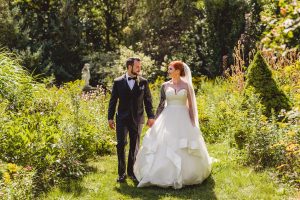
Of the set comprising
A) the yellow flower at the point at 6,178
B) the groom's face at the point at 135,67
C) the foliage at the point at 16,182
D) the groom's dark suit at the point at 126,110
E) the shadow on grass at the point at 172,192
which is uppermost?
the groom's face at the point at 135,67

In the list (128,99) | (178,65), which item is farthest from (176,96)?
(128,99)

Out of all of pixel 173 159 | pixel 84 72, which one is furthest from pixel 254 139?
pixel 84 72

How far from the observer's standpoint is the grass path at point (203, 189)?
234 inches

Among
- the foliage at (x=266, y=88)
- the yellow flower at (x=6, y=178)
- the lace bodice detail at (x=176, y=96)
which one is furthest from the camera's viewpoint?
the foliage at (x=266, y=88)

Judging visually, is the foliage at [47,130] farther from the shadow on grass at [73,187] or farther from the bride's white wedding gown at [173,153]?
the bride's white wedding gown at [173,153]

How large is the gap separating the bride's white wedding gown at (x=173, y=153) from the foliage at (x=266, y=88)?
6.19 feet

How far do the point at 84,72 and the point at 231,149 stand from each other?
25.0ft

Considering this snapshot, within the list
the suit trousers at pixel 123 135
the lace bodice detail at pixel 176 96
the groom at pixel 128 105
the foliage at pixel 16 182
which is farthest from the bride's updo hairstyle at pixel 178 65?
the foliage at pixel 16 182

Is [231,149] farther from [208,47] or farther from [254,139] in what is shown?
[208,47]

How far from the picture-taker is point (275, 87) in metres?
7.90

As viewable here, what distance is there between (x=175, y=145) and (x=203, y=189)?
760 mm

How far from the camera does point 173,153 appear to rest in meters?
6.30

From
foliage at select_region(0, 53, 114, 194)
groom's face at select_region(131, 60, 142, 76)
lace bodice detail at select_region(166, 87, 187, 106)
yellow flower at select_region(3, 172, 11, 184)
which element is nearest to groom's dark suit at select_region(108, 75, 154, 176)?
groom's face at select_region(131, 60, 142, 76)

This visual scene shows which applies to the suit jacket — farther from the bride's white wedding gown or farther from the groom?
the bride's white wedding gown
